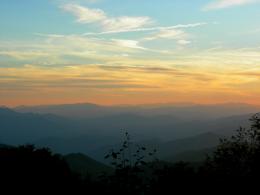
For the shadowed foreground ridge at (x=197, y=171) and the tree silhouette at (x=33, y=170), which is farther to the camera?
the tree silhouette at (x=33, y=170)

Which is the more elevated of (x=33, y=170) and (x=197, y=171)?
(x=197, y=171)

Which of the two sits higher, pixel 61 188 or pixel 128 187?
pixel 128 187

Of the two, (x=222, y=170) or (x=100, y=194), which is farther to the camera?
(x=100, y=194)

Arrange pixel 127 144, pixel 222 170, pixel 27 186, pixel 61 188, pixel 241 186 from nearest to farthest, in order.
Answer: pixel 127 144
pixel 241 186
pixel 222 170
pixel 27 186
pixel 61 188

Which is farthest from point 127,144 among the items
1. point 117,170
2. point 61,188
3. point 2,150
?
point 2,150

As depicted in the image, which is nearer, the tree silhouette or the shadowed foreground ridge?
the shadowed foreground ridge

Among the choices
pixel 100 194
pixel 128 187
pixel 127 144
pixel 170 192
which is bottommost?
pixel 100 194

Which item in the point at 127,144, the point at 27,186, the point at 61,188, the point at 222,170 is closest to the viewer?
the point at 127,144

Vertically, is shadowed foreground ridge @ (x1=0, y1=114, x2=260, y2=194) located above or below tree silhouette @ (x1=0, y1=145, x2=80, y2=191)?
above

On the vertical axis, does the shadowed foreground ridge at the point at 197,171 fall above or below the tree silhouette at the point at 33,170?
above

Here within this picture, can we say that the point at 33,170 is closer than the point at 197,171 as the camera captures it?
No

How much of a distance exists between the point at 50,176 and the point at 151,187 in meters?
27.9

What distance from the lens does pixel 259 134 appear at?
43.9m

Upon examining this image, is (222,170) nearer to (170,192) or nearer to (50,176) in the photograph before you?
(170,192)
